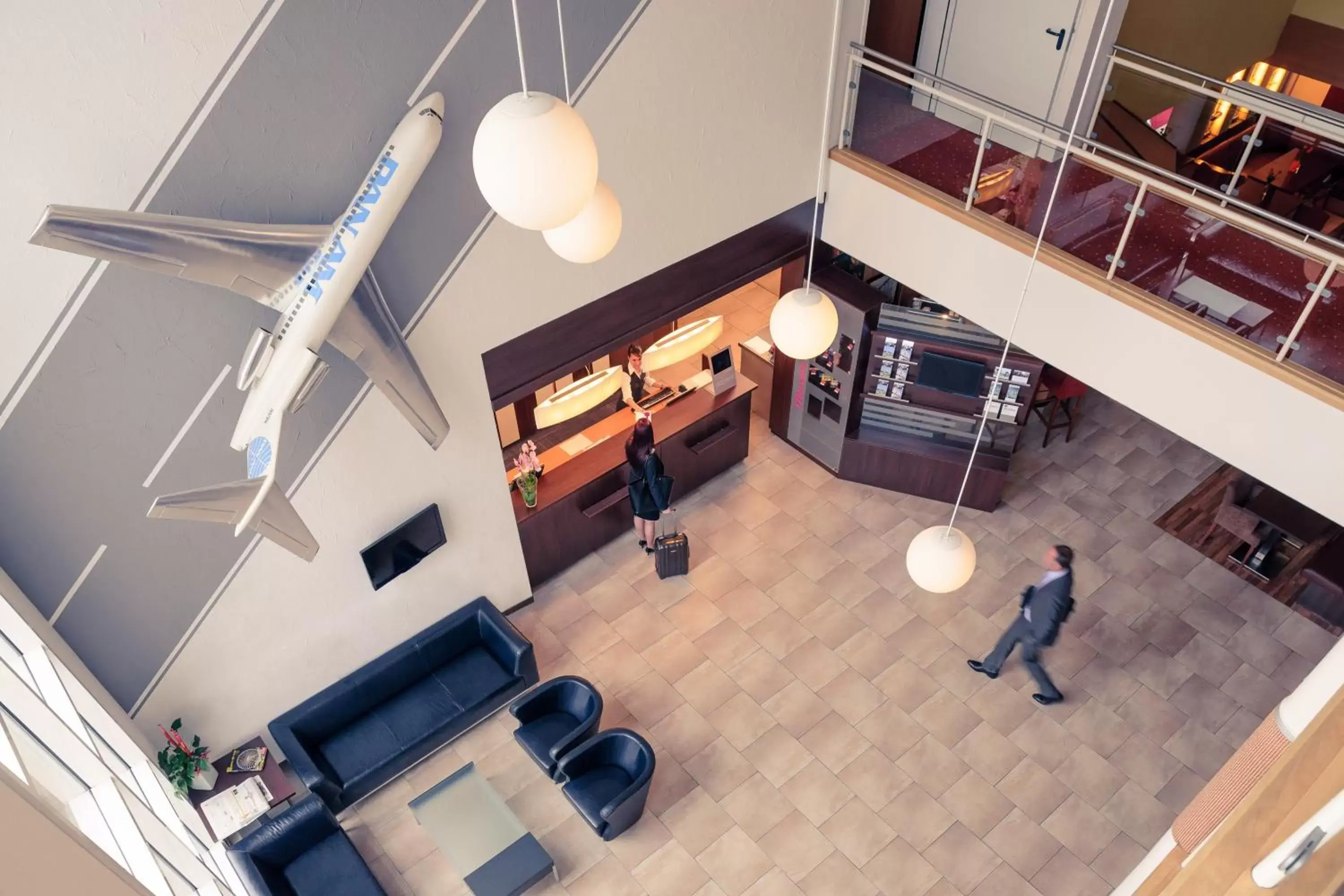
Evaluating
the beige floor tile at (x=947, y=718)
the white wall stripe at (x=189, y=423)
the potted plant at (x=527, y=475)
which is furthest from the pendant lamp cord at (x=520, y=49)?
the beige floor tile at (x=947, y=718)

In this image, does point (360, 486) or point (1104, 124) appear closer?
point (360, 486)

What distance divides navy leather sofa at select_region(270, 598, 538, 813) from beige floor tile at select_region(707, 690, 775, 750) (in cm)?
145

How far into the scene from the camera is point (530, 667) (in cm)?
706

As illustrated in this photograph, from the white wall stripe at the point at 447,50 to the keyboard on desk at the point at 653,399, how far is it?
3.86 meters

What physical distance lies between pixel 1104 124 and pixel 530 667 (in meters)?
6.20

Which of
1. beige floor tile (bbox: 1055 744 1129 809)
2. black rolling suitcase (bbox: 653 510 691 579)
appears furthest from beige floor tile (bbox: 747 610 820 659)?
beige floor tile (bbox: 1055 744 1129 809)

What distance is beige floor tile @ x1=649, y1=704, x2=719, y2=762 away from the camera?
22.5 ft

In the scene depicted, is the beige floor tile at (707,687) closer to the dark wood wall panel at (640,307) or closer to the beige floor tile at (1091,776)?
the beige floor tile at (1091,776)

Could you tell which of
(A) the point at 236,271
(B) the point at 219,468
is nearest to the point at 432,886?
(B) the point at 219,468

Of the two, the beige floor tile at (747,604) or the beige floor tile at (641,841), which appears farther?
the beige floor tile at (747,604)

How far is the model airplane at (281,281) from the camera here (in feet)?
14.2

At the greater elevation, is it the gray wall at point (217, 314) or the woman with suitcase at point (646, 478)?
the gray wall at point (217, 314)

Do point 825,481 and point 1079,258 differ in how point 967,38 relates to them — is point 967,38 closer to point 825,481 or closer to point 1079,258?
point 1079,258

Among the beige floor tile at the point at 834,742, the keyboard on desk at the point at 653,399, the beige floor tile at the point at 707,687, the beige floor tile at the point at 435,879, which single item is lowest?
the beige floor tile at the point at 435,879
